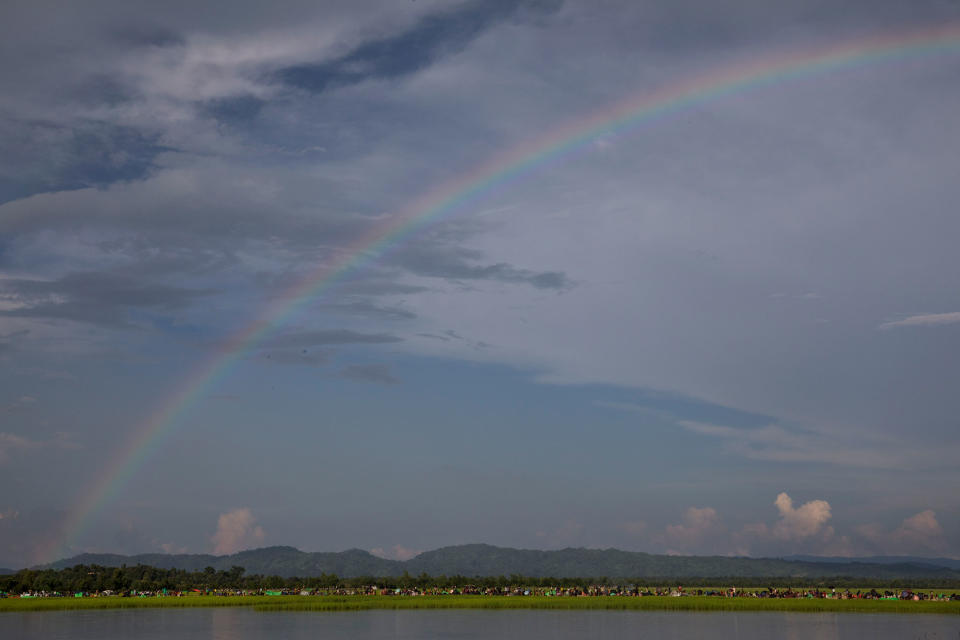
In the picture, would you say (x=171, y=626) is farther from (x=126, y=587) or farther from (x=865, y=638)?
(x=126, y=587)

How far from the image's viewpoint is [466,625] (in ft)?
259

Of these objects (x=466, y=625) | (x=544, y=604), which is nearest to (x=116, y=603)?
(x=544, y=604)

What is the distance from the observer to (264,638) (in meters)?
65.4

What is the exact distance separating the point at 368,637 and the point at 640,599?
60.4 meters

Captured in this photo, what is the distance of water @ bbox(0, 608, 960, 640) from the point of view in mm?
68062

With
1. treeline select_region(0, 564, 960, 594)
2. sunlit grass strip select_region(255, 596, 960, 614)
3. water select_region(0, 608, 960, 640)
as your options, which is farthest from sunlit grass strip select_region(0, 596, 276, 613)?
treeline select_region(0, 564, 960, 594)

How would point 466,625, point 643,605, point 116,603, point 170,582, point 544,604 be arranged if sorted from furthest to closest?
point 170,582, point 116,603, point 544,604, point 643,605, point 466,625

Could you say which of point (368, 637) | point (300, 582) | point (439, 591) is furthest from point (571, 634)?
point (300, 582)

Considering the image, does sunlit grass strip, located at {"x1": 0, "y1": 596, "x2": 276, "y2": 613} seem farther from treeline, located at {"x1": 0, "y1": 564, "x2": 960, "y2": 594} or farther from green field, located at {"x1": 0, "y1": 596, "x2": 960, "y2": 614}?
treeline, located at {"x1": 0, "y1": 564, "x2": 960, "y2": 594}

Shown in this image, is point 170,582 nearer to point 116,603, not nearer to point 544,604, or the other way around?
point 116,603

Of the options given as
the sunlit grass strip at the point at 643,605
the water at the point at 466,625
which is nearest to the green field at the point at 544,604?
the sunlit grass strip at the point at 643,605

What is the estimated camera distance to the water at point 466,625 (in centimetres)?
6806

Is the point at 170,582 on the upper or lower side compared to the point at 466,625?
upper

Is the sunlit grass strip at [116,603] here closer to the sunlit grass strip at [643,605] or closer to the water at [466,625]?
the water at [466,625]
